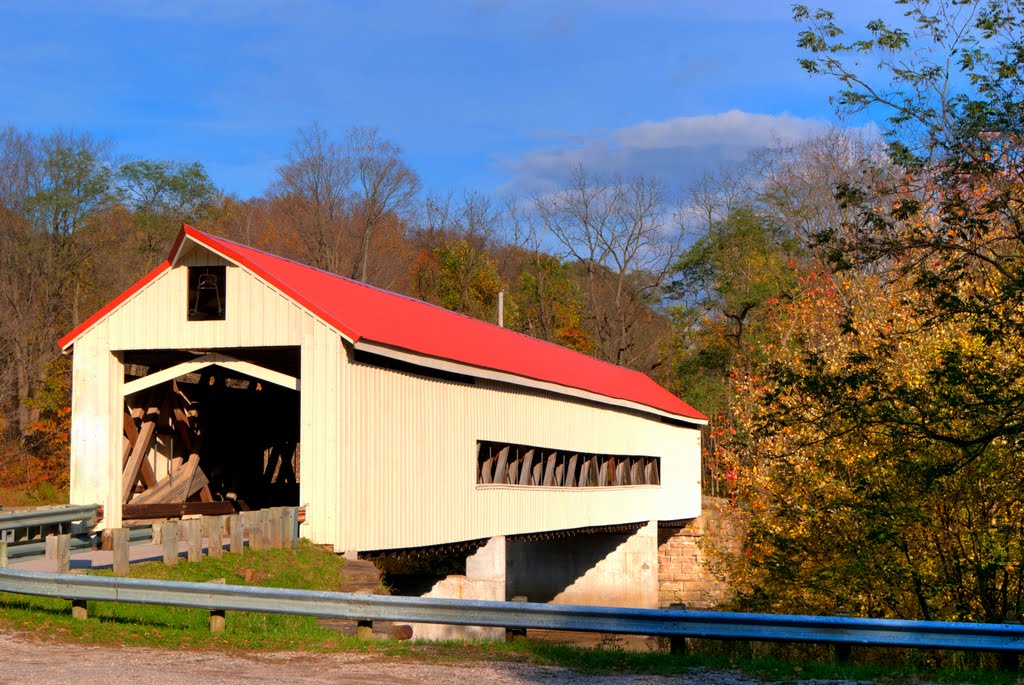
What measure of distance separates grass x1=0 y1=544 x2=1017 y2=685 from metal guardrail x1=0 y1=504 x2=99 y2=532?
3.08m

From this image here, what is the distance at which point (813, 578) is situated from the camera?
1600 centimetres

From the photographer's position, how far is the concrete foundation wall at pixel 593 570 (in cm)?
3234

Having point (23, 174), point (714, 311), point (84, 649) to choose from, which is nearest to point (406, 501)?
point (84, 649)

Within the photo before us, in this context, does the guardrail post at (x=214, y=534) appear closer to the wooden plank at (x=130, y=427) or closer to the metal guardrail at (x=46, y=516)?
the metal guardrail at (x=46, y=516)

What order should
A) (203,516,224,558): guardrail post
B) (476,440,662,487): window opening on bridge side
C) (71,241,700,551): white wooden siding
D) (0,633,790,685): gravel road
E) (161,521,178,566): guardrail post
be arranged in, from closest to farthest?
1. (0,633,790,685): gravel road
2. (161,521,178,566): guardrail post
3. (203,516,224,558): guardrail post
4. (71,241,700,551): white wooden siding
5. (476,440,662,487): window opening on bridge side

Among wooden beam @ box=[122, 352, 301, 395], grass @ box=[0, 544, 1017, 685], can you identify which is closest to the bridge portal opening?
wooden beam @ box=[122, 352, 301, 395]

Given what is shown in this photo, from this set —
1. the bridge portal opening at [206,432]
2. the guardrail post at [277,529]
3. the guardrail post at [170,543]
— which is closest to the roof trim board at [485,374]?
the bridge portal opening at [206,432]

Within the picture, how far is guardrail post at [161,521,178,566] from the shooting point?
11.6 metres

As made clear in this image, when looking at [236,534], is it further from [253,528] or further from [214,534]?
[214,534]

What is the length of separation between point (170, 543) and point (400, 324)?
6837mm

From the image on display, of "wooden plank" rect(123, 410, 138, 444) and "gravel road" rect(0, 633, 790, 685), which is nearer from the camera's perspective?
"gravel road" rect(0, 633, 790, 685)

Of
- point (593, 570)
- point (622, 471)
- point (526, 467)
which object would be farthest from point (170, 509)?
point (593, 570)

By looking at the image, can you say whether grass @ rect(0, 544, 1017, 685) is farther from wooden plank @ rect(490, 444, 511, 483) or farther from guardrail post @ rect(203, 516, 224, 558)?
wooden plank @ rect(490, 444, 511, 483)

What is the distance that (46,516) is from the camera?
47.3 ft
